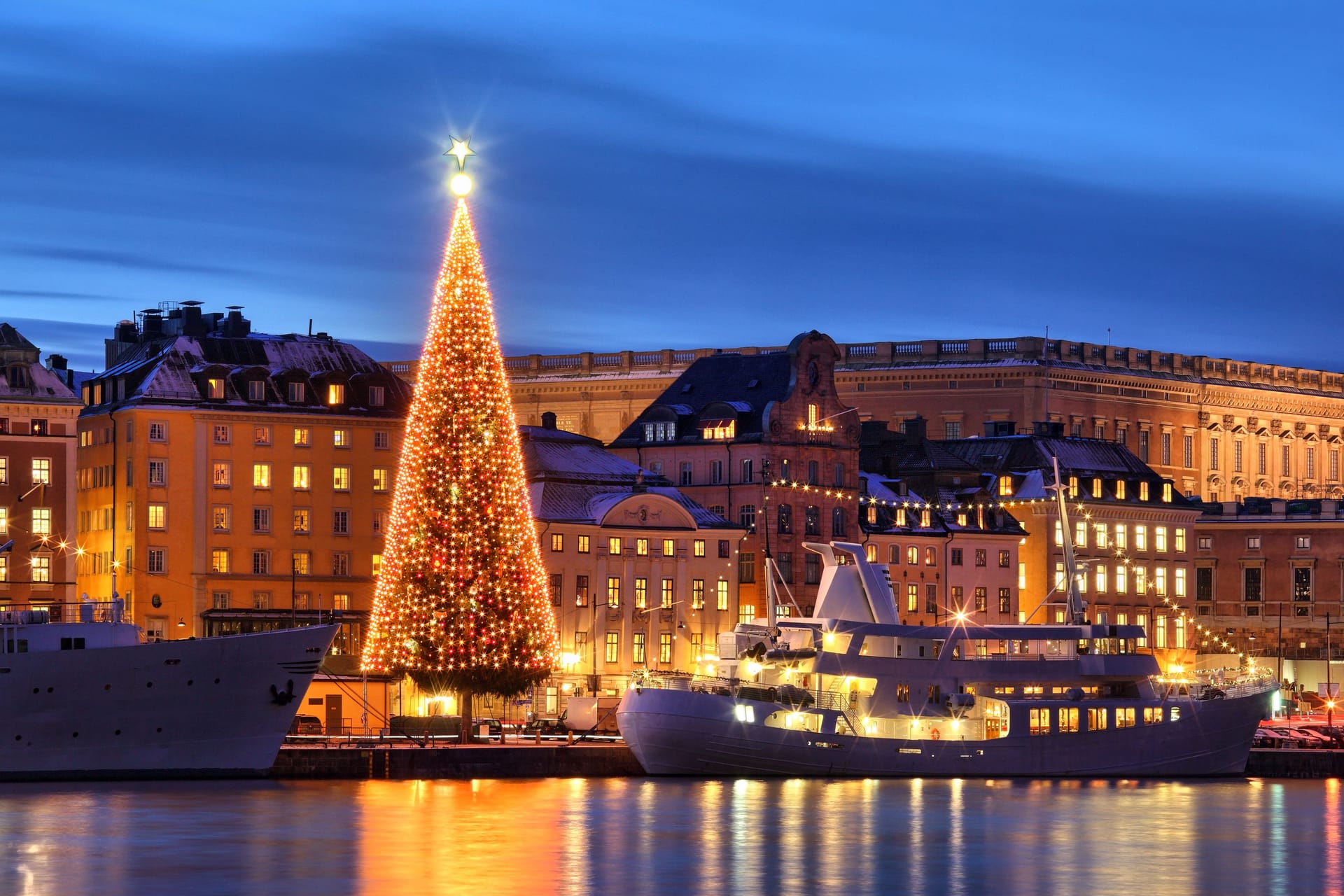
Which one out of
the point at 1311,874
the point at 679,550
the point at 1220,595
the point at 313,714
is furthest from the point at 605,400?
the point at 1311,874

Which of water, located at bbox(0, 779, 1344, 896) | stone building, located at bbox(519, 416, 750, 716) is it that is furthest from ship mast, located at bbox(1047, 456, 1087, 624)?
stone building, located at bbox(519, 416, 750, 716)

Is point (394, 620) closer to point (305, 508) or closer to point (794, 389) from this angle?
point (305, 508)

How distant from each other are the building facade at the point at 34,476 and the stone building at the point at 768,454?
32.4 metres

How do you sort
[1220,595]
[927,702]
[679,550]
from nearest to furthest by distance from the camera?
[927,702], [679,550], [1220,595]

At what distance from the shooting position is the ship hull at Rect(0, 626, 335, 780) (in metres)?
106

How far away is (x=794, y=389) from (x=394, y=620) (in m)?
47.5

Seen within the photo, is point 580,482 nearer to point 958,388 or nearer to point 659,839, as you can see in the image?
point 958,388

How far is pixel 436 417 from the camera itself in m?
108

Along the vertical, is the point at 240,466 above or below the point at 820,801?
above

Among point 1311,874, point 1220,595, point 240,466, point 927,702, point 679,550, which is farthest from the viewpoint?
point 1220,595

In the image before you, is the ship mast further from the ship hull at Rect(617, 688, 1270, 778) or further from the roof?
the roof

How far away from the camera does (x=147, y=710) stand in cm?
10662

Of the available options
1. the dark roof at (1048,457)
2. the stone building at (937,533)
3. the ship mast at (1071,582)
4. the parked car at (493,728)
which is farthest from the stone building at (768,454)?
the parked car at (493,728)

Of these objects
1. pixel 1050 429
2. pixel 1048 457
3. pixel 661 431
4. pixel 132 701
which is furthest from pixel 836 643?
pixel 1050 429
